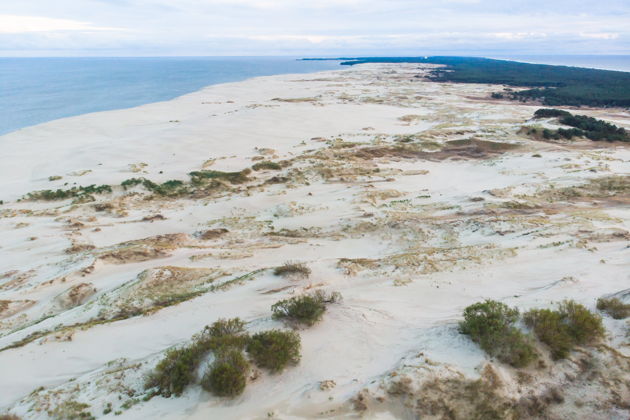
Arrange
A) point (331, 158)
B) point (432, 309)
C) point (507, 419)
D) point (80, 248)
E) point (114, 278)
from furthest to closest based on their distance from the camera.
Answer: point (331, 158) < point (80, 248) < point (114, 278) < point (432, 309) < point (507, 419)

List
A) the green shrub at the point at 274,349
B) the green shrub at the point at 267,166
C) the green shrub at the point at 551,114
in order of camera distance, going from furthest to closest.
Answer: the green shrub at the point at 551,114 < the green shrub at the point at 267,166 < the green shrub at the point at 274,349

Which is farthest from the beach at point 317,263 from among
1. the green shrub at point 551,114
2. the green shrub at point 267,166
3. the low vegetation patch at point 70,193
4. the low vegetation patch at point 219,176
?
the green shrub at point 551,114

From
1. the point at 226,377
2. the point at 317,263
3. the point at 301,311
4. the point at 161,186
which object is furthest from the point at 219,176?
the point at 226,377

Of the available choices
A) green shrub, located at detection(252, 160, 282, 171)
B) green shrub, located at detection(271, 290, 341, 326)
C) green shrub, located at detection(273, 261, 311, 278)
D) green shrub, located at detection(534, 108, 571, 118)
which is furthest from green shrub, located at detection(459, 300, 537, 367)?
green shrub, located at detection(534, 108, 571, 118)

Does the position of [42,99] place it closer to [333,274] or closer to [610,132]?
[333,274]

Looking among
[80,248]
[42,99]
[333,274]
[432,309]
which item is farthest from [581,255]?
[42,99]

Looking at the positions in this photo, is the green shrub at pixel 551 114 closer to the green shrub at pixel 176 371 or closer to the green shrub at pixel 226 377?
the green shrub at pixel 226 377

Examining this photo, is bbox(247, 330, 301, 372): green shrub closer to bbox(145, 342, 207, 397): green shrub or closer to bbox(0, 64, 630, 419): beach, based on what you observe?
bbox(0, 64, 630, 419): beach
